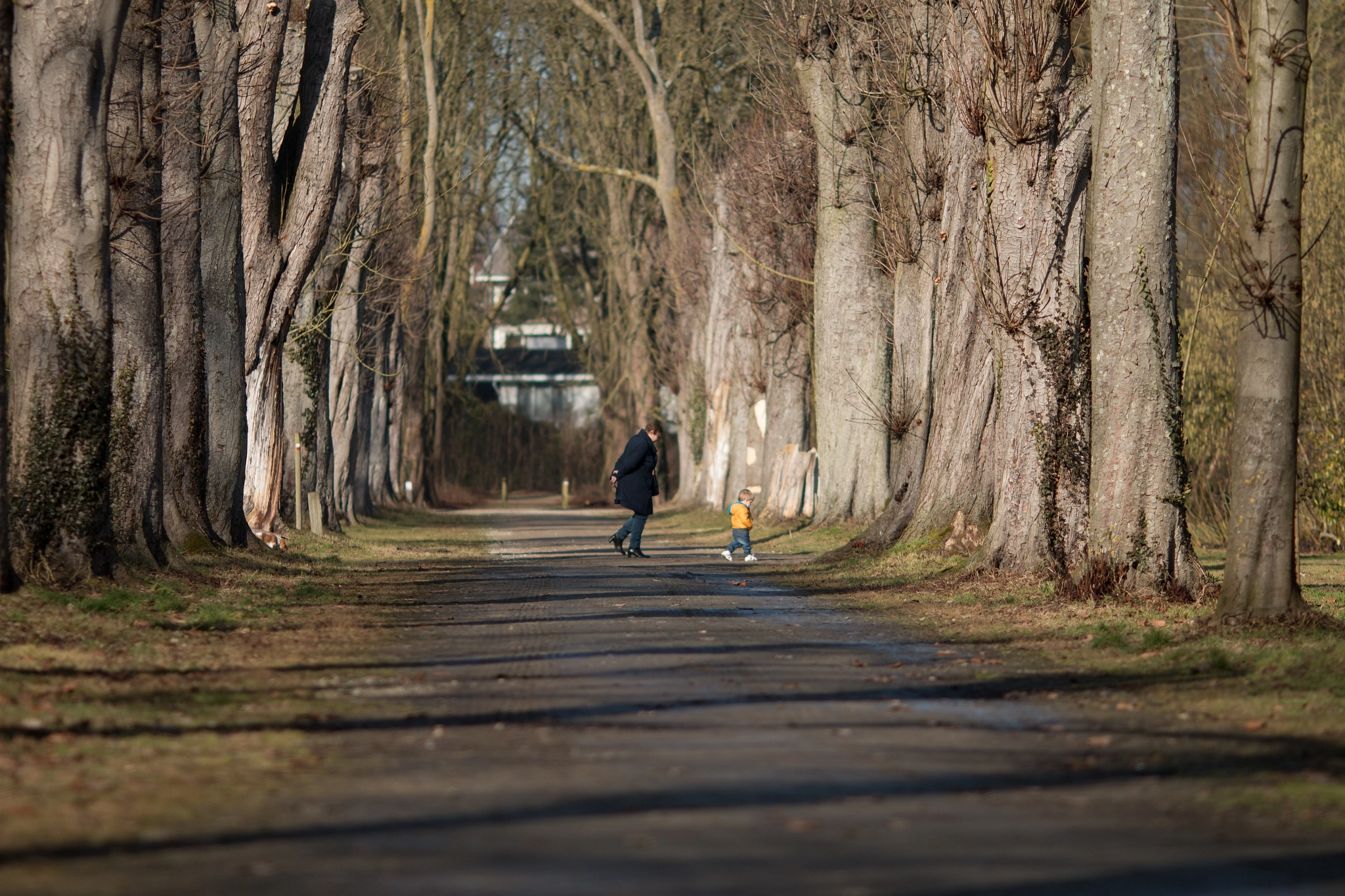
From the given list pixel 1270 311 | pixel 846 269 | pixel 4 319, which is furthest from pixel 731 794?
pixel 846 269

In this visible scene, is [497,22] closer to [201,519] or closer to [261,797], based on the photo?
[201,519]

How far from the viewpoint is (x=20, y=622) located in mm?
10984

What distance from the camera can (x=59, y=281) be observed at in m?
13.3

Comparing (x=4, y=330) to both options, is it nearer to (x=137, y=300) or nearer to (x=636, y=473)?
(x=137, y=300)

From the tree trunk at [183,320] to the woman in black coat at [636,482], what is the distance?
6.72 meters

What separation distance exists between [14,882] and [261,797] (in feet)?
4.57

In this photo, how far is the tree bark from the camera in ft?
57.9

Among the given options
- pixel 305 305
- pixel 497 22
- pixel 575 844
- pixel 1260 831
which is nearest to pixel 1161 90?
pixel 1260 831

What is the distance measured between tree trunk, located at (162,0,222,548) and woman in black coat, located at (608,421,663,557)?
672 centimetres

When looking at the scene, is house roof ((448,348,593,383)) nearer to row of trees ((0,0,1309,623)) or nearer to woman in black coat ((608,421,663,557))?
row of trees ((0,0,1309,623))

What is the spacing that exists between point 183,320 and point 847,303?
12.0 metres

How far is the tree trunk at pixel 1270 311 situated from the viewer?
10.9 m

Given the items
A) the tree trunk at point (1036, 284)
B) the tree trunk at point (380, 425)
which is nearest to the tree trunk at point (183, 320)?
the tree trunk at point (1036, 284)

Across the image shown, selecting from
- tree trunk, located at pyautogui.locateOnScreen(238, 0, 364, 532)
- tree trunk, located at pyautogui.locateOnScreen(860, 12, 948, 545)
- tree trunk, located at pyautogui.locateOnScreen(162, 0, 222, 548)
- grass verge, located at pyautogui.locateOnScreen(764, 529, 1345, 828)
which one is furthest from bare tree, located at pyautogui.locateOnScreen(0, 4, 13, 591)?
tree trunk, located at pyautogui.locateOnScreen(860, 12, 948, 545)
